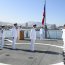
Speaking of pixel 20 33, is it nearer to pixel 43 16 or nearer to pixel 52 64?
pixel 43 16

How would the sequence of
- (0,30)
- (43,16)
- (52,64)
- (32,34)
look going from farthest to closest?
(43,16)
(0,30)
(32,34)
(52,64)

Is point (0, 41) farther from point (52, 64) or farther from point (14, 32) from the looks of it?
point (52, 64)

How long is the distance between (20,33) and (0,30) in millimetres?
7607

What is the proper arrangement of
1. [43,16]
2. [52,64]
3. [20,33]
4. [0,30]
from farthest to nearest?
1. [43,16]
2. [20,33]
3. [0,30]
4. [52,64]

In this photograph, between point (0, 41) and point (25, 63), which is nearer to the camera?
point (25, 63)

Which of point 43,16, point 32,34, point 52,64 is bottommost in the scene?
point 52,64

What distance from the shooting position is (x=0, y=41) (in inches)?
612

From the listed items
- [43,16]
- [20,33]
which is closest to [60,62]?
[20,33]

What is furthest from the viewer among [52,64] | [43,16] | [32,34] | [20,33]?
[43,16]

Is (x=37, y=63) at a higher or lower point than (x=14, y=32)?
lower

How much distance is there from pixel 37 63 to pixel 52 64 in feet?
2.29

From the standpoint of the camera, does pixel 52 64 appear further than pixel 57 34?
No

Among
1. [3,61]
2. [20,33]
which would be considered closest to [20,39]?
[20,33]

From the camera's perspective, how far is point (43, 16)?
2536cm
